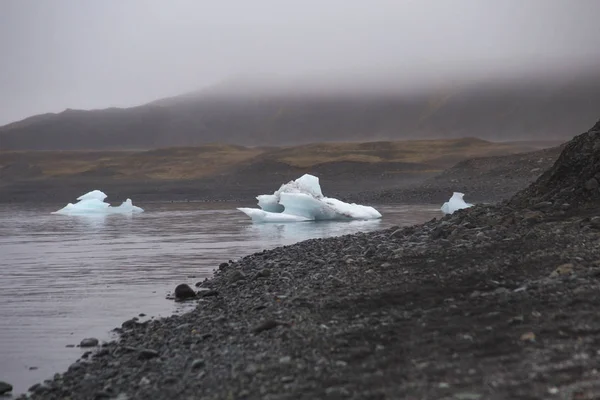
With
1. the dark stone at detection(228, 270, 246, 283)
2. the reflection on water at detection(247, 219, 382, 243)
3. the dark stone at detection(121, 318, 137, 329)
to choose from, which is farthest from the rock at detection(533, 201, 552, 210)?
the reflection on water at detection(247, 219, 382, 243)

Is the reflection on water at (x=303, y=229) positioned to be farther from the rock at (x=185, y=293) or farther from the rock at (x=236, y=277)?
the rock at (x=185, y=293)

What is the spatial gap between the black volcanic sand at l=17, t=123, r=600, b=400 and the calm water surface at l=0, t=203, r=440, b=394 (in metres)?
0.71

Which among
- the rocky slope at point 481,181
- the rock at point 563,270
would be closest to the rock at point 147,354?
the rock at point 563,270

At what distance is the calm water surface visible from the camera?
891cm

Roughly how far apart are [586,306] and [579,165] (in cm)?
757

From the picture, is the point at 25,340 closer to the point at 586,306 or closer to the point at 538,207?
the point at 586,306

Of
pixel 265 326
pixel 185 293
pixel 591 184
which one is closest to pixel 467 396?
pixel 265 326

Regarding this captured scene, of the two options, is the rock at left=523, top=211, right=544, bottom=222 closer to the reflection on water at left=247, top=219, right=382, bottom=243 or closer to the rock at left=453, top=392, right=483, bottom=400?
the rock at left=453, top=392, right=483, bottom=400

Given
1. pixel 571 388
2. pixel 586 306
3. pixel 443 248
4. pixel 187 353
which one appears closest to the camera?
pixel 571 388

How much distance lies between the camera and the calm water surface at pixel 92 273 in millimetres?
8906

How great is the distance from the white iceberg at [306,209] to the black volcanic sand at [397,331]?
57.5ft

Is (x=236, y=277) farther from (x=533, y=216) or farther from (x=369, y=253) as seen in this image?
(x=533, y=216)

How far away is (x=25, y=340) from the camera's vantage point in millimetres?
9078

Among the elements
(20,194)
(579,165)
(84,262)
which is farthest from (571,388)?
(20,194)
